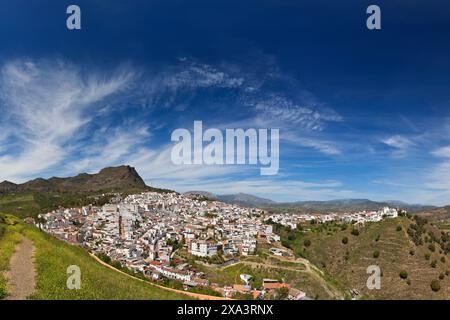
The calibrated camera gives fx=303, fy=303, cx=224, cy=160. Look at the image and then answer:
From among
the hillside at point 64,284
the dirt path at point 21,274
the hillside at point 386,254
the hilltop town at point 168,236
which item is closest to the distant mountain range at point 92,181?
the hilltop town at point 168,236

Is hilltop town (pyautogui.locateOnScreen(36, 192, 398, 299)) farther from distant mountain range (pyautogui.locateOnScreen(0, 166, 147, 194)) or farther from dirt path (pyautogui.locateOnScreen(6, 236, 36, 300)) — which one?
distant mountain range (pyautogui.locateOnScreen(0, 166, 147, 194))

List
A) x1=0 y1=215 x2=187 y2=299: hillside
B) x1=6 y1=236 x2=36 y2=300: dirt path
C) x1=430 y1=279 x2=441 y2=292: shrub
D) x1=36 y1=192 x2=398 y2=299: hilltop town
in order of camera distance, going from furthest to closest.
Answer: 1. x1=430 y1=279 x2=441 y2=292: shrub
2. x1=36 y1=192 x2=398 y2=299: hilltop town
3. x1=0 y1=215 x2=187 y2=299: hillside
4. x1=6 y1=236 x2=36 y2=300: dirt path

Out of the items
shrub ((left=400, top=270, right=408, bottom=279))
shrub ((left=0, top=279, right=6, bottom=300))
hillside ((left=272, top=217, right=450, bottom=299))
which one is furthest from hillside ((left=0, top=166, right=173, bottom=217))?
shrub ((left=0, top=279, right=6, bottom=300))

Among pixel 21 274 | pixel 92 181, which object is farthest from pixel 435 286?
pixel 92 181

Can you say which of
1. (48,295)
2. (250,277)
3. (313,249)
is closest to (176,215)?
(313,249)

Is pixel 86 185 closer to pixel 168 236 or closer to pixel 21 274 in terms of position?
pixel 168 236

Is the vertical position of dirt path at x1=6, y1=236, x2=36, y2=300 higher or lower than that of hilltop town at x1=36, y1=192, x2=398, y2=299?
higher
